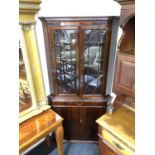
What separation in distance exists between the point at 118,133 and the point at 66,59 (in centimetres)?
96

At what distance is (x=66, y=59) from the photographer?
5.82 ft

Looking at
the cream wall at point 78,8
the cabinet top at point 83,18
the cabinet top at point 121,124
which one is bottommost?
the cabinet top at point 121,124

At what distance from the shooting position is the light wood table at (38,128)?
1.46 meters

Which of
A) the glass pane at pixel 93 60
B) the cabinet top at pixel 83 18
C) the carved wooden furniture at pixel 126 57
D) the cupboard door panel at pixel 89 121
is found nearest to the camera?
the carved wooden furniture at pixel 126 57

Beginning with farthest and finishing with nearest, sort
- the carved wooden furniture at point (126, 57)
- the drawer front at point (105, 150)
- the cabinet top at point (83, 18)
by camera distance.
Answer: the cabinet top at point (83, 18), the drawer front at point (105, 150), the carved wooden furniture at point (126, 57)

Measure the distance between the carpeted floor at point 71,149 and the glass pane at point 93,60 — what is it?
0.81 metres

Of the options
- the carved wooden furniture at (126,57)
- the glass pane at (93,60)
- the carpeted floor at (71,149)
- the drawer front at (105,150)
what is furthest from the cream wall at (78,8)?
the carpeted floor at (71,149)

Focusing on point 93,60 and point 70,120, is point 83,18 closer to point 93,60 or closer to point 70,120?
point 93,60

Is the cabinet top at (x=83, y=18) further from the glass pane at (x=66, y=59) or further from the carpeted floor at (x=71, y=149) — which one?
the carpeted floor at (x=71, y=149)

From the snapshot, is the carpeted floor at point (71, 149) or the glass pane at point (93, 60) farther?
the carpeted floor at point (71, 149)

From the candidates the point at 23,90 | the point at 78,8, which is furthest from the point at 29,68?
the point at 78,8

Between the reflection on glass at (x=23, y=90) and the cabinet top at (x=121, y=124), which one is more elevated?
the reflection on glass at (x=23, y=90)
